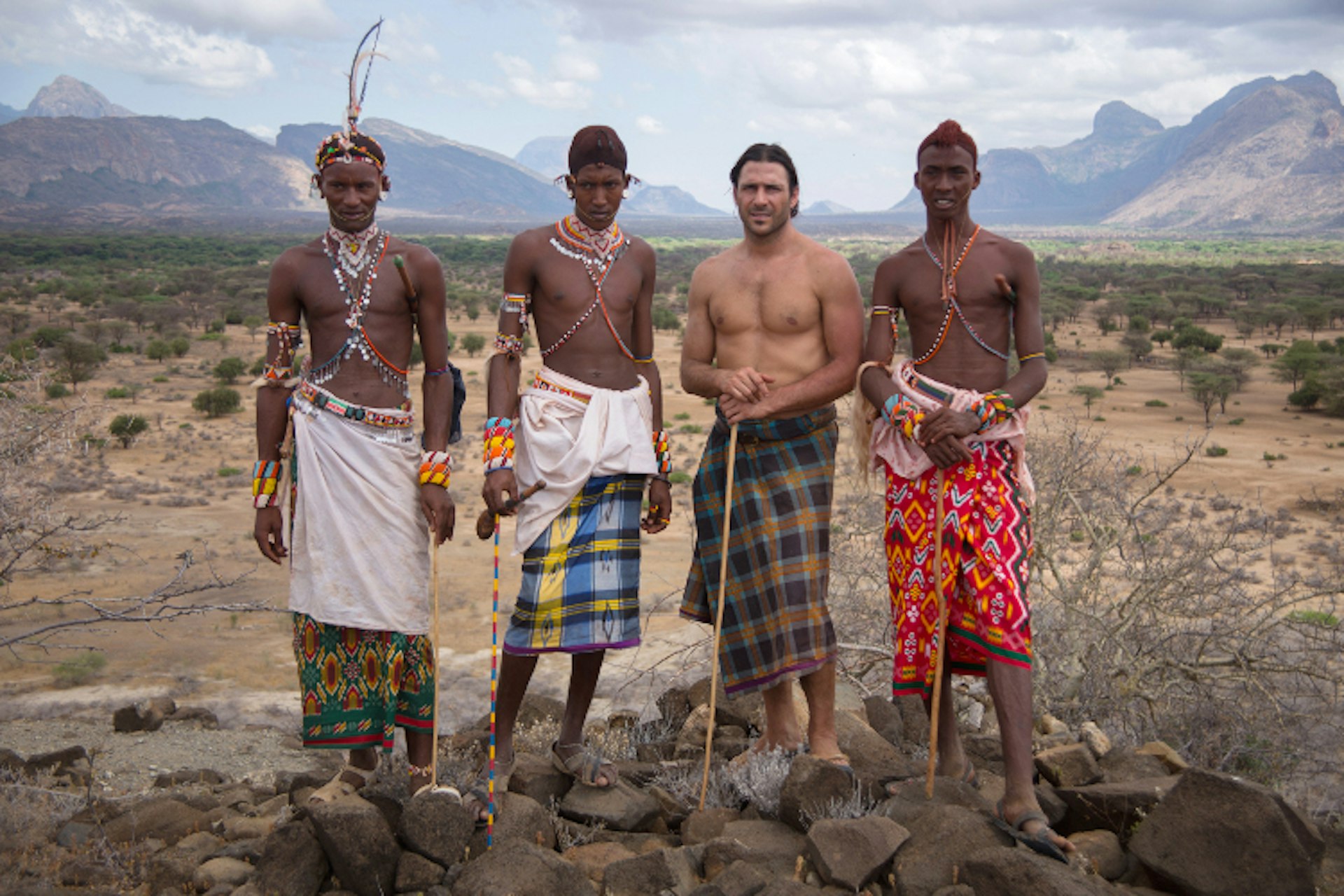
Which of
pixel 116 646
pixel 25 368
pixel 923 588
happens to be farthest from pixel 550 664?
pixel 923 588

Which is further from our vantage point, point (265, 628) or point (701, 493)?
point (265, 628)

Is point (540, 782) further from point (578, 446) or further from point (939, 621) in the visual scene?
point (939, 621)

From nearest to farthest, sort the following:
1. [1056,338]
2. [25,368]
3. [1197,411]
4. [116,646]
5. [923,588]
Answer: [923,588]
[25,368]
[116,646]
[1197,411]
[1056,338]

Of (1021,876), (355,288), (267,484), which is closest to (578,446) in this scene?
(355,288)

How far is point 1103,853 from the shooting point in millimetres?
3285

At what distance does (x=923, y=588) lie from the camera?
3758 millimetres

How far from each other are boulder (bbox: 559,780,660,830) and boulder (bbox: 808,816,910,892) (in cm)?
76

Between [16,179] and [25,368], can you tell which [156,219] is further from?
[25,368]

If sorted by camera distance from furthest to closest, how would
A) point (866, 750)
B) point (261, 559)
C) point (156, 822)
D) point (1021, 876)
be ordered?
point (261, 559)
point (866, 750)
point (156, 822)
point (1021, 876)

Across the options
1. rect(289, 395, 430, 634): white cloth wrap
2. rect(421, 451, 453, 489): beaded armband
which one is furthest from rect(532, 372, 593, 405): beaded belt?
rect(289, 395, 430, 634): white cloth wrap

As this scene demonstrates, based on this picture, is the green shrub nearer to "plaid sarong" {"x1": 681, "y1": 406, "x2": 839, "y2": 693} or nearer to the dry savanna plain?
the dry savanna plain

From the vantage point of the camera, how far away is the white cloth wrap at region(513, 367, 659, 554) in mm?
3787

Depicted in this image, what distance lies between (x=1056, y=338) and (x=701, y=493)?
2967cm

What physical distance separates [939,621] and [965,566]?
0.21m
